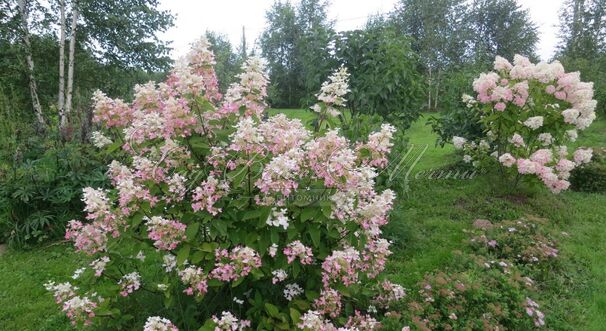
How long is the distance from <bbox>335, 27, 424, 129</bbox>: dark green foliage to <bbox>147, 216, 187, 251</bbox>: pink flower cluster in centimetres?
464

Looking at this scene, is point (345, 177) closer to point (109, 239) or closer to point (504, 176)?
point (109, 239)

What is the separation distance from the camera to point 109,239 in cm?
230

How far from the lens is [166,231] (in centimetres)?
204

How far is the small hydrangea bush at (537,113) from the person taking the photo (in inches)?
199

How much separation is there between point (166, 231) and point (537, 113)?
486 cm

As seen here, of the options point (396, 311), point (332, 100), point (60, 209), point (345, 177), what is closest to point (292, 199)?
point (345, 177)

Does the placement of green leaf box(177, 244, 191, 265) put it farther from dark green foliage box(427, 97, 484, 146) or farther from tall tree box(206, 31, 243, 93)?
tall tree box(206, 31, 243, 93)

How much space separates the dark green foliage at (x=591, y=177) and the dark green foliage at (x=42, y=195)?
664 cm

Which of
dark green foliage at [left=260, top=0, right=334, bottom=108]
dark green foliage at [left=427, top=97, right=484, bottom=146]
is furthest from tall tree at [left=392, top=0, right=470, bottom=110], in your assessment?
dark green foliage at [left=427, top=97, right=484, bottom=146]

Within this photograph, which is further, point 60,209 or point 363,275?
point 60,209

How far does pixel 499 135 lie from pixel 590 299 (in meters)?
2.67

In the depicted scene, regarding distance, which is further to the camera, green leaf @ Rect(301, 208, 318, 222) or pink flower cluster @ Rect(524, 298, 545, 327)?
pink flower cluster @ Rect(524, 298, 545, 327)

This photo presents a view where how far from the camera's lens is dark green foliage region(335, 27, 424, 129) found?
6344 mm

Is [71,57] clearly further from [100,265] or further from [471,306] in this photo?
[471,306]
